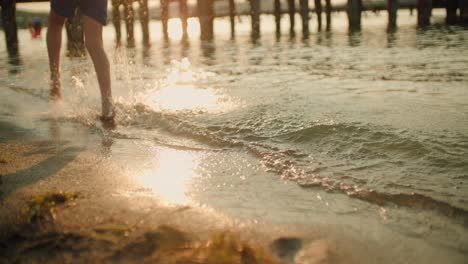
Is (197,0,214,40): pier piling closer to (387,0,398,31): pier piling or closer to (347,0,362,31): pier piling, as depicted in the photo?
(347,0,362,31): pier piling

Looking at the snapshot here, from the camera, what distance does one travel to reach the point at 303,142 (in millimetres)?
2553

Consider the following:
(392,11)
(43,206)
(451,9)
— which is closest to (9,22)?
(392,11)

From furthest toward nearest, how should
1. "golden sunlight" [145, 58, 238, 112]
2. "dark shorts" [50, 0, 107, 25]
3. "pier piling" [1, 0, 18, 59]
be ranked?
"pier piling" [1, 0, 18, 59] < "golden sunlight" [145, 58, 238, 112] < "dark shorts" [50, 0, 107, 25]

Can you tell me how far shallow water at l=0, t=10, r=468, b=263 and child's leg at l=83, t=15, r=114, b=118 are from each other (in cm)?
17

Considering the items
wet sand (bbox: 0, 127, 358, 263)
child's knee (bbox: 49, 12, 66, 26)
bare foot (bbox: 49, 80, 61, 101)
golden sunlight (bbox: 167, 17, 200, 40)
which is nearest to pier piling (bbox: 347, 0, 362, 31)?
golden sunlight (bbox: 167, 17, 200, 40)

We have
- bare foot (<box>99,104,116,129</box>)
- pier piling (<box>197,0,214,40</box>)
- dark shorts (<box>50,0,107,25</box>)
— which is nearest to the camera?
dark shorts (<box>50,0,107,25</box>)

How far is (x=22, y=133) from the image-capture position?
2.82 metres

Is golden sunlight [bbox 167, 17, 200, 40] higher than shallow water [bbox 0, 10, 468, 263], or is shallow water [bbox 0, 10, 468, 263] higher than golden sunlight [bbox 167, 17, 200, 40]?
golden sunlight [bbox 167, 17, 200, 40]

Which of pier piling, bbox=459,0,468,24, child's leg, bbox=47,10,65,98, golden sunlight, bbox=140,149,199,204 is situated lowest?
golden sunlight, bbox=140,149,199,204

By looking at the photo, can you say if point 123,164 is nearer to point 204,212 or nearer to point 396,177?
point 204,212

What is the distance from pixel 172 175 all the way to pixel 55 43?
233 centimetres

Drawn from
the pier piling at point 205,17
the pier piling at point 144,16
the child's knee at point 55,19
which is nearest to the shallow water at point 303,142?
the child's knee at point 55,19

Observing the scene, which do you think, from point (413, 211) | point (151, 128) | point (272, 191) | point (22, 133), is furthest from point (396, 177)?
point (22, 133)

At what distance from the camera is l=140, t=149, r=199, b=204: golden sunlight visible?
171cm
